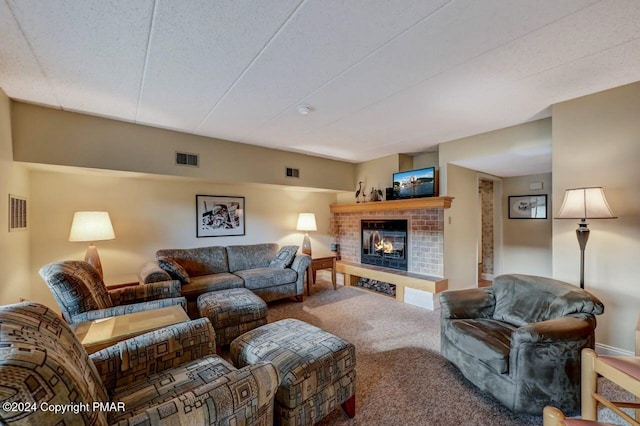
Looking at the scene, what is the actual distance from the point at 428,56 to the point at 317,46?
2.49 feet

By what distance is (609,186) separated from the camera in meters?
2.30

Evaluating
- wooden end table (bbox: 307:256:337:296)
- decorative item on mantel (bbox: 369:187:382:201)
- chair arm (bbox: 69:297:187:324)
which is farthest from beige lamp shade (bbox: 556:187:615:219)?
chair arm (bbox: 69:297:187:324)

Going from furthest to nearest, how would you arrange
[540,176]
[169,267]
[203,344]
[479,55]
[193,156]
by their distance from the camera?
[540,176], [193,156], [169,267], [479,55], [203,344]

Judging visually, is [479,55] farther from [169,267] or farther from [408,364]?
[169,267]

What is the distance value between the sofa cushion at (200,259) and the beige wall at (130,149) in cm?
109

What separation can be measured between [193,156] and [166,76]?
1.57 metres

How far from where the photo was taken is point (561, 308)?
1895 mm

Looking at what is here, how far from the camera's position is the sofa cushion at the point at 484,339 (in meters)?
1.71

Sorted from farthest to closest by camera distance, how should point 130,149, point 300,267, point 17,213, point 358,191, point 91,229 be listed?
point 358,191 < point 300,267 < point 130,149 < point 91,229 < point 17,213

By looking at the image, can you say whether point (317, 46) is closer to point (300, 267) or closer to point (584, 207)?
point (584, 207)

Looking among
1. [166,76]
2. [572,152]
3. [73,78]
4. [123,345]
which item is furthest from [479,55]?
[73,78]

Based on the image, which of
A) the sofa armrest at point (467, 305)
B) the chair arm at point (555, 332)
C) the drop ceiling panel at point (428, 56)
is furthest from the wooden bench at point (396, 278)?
the drop ceiling panel at point (428, 56)

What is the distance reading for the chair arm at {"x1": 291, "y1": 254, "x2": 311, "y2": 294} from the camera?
392 cm

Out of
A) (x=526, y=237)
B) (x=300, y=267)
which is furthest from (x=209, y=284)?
(x=526, y=237)
